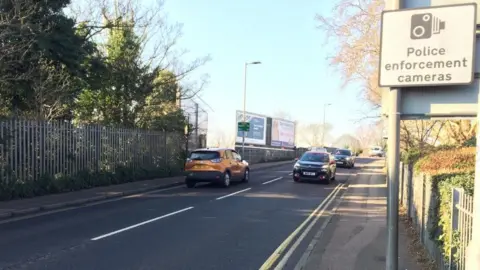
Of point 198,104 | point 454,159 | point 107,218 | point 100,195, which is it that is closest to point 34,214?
point 107,218

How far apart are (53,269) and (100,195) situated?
8739mm

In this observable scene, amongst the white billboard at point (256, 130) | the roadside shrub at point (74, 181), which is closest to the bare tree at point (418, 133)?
the roadside shrub at point (74, 181)

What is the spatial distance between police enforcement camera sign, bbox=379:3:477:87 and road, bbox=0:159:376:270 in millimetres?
4057

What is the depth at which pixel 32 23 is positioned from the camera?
15.6 m

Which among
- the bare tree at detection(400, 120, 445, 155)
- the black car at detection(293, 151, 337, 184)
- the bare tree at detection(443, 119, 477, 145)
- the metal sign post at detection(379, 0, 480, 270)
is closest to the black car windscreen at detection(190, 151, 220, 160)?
the black car at detection(293, 151, 337, 184)

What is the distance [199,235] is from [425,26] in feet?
20.8

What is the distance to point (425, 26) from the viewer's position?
3387mm

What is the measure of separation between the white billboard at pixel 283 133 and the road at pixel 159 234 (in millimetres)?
36748

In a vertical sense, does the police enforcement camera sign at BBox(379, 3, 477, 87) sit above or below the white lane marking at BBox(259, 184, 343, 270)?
above

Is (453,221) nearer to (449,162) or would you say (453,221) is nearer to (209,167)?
(449,162)

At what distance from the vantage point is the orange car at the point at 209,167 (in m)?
17.9

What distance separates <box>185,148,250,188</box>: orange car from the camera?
17.9m

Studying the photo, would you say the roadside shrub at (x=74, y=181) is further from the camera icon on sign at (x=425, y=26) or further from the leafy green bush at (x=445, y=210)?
the camera icon on sign at (x=425, y=26)

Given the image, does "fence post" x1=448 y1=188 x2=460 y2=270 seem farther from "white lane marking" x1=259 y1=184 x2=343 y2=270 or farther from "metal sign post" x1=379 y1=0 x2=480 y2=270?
"white lane marking" x1=259 y1=184 x2=343 y2=270
